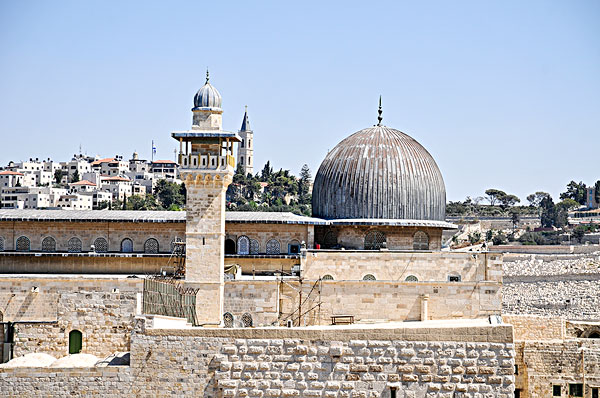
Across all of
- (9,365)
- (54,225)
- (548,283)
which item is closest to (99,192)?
(548,283)

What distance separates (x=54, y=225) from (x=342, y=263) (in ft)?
28.3

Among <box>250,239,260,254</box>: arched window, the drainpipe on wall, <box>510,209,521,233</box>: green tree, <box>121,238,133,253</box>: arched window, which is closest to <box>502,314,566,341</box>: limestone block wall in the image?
the drainpipe on wall

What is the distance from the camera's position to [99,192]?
115188 millimetres

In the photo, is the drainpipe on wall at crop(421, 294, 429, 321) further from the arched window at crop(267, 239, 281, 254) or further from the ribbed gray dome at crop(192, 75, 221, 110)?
the ribbed gray dome at crop(192, 75, 221, 110)

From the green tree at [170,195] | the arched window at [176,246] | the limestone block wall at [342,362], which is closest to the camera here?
the limestone block wall at [342,362]

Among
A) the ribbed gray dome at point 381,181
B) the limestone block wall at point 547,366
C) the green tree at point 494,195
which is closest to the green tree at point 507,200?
the green tree at point 494,195

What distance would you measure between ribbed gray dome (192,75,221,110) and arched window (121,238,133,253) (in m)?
5.61

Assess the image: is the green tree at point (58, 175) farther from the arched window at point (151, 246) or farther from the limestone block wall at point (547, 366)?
the limestone block wall at point (547, 366)

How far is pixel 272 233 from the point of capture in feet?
102

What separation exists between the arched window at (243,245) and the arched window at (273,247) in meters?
0.62

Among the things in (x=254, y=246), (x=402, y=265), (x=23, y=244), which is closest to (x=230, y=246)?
(x=254, y=246)

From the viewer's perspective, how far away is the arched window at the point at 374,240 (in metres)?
31.4

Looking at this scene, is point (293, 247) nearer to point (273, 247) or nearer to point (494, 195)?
point (273, 247)

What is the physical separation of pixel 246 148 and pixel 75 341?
5098 inches
